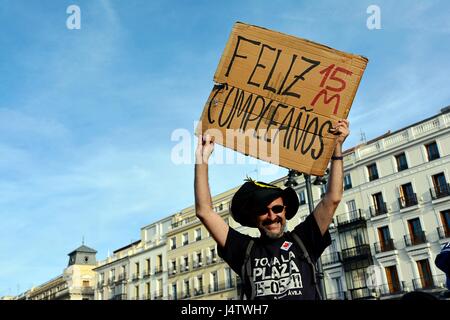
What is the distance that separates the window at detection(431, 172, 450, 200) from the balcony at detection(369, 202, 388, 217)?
139 inches

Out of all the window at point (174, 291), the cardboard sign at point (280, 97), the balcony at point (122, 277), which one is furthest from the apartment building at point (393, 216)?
the cardboard sign at point (280, 97)

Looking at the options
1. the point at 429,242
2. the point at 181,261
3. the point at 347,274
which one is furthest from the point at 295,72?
the point at 181,261

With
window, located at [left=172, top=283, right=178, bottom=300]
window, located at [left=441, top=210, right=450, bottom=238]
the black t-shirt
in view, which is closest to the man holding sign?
the black t-shirt

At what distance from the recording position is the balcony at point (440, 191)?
31516 millimetres

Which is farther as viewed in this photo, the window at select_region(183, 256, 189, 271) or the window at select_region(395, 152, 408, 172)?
the window at select_region(183, 256, 189, 271)

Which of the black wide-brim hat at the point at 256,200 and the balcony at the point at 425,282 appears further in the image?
the balcony at the point at 425,282

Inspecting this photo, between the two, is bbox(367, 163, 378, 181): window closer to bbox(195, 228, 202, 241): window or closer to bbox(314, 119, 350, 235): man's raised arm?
bbox(195, 228, 202, 241): window

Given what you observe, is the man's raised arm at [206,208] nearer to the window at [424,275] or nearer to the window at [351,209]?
the window at [424,275]

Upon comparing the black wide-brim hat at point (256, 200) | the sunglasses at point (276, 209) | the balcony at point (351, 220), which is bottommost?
the sunglasses at point (276, 209)

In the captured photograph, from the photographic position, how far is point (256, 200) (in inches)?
124

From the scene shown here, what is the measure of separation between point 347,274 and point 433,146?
10.7 meters

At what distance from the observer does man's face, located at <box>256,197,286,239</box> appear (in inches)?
121

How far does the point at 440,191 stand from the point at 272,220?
31876mm
